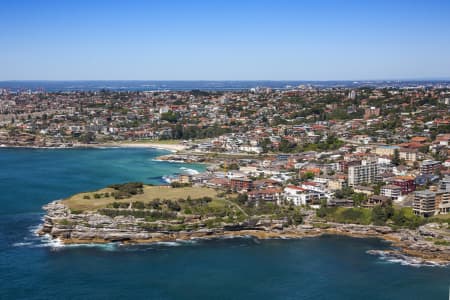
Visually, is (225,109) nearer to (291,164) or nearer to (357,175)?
(291,164)

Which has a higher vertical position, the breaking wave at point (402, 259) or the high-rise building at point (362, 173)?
the high-rise building at point (362, 173)

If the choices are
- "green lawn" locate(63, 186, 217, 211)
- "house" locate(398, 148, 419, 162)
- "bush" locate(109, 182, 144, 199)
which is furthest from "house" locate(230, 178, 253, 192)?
"house" locate(398, 148, 419, 162)

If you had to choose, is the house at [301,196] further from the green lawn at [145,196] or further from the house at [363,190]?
the green lawn at [145,196]

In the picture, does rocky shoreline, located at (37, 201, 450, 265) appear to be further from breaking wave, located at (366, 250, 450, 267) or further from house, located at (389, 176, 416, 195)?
house, located at (389, 176, 416, 195)

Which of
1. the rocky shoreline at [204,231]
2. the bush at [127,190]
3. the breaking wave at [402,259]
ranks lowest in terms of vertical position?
the breaking wave at [402,259]

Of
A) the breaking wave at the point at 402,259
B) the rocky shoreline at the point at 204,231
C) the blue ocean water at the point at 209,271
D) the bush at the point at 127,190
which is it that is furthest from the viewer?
the bush at the point at 127,190

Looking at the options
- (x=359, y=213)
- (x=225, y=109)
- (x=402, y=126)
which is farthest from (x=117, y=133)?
(x=359, y=213)

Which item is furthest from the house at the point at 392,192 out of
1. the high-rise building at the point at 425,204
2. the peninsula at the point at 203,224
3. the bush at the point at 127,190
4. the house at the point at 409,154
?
the bush at the point at 127,190
